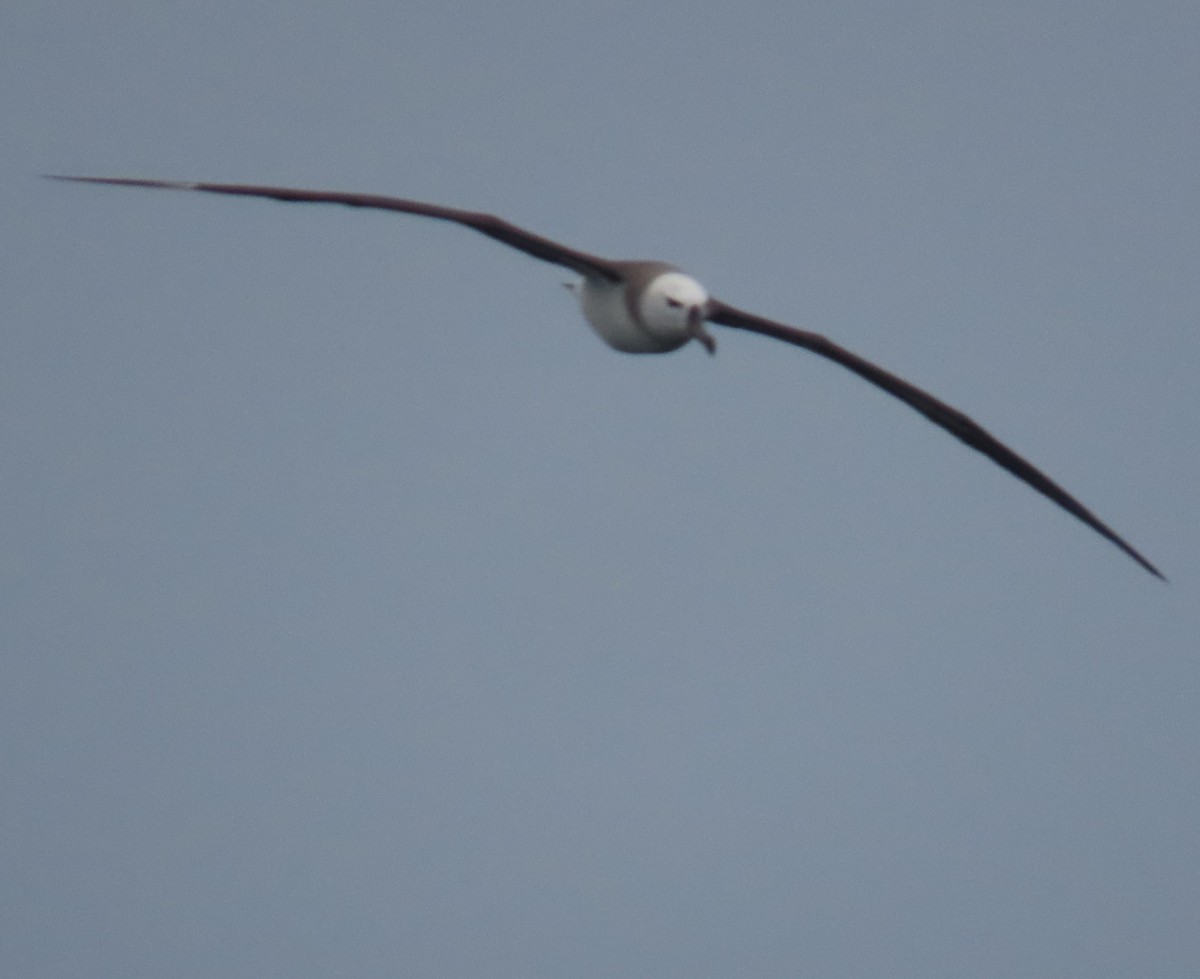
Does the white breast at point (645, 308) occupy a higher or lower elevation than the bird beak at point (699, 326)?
higher

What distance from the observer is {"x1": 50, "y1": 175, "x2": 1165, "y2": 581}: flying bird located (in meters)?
15.5

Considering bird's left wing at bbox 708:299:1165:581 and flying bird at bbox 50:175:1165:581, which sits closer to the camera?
flying bird at bbox 50:175:1165:581

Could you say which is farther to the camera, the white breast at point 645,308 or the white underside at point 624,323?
the white underside at point 624,323

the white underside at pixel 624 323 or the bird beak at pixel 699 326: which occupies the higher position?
the white underside at pixel 624 323

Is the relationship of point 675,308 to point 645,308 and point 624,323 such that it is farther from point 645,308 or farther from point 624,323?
point 624,323

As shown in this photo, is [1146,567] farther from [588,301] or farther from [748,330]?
[588,301]

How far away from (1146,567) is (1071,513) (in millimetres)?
1155

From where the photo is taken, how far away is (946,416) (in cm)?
1862

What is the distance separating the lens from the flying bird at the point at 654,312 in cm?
1545

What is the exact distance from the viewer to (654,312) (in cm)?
1630

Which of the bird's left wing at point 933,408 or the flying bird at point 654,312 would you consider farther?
the bird's left wing at point 933,408

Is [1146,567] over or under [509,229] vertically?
under

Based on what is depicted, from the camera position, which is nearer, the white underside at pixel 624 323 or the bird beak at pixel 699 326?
the bird beak at pixel 699 326

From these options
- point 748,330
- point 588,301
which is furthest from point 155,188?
point 748,330
